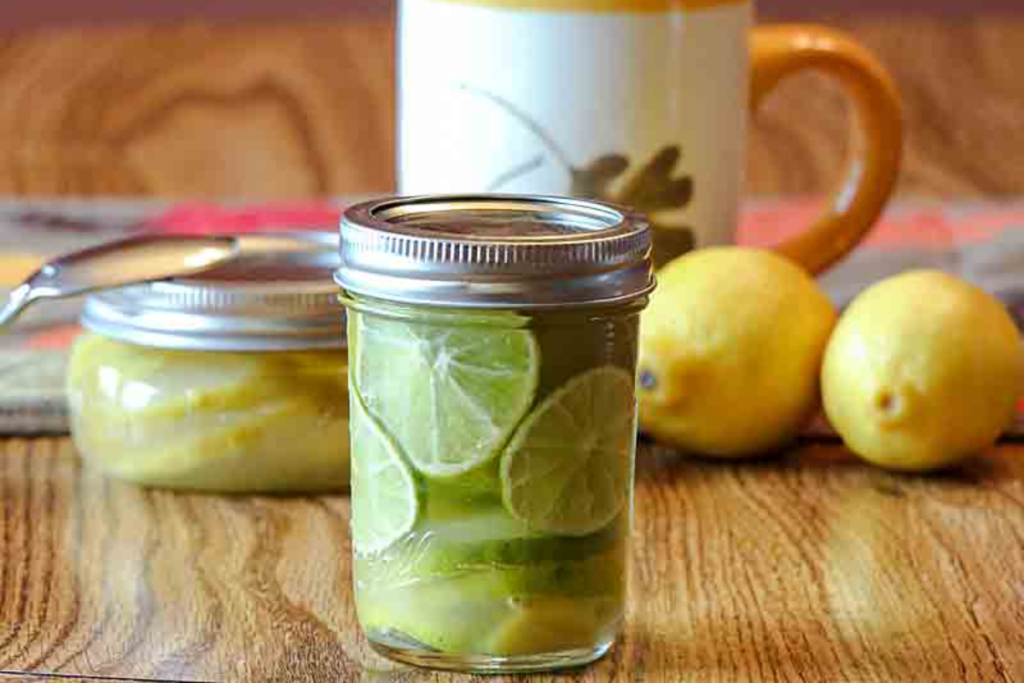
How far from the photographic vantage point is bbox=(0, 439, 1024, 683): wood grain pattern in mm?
613

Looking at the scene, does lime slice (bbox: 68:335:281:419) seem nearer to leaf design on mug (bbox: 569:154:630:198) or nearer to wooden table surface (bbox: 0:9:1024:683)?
wooden table surface (bbox: 0:9:1024:683)

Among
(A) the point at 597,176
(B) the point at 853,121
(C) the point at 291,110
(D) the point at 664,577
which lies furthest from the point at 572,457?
(C) the point at 291,110

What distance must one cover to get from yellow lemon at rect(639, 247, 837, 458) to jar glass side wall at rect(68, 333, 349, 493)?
14 centimetres

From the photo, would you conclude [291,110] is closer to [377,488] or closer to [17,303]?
[17,303]

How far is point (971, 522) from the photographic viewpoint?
76cm

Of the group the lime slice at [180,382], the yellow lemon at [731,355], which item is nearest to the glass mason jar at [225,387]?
the lime slice at [180,382]

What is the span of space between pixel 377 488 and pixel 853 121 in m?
0.49

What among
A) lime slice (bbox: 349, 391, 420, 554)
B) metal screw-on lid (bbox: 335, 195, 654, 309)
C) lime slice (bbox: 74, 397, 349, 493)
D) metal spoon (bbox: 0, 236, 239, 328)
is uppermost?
metal screw-on lid (bbox: 335, 195, 654, 309)

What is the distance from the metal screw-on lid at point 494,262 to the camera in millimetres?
561

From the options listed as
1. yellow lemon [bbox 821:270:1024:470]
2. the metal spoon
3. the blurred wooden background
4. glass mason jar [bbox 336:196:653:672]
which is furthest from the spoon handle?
the blurred wooden background

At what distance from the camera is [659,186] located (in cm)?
91

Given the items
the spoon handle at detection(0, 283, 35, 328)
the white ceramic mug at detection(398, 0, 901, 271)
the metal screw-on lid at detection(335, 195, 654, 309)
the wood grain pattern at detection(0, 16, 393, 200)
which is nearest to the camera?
the metal screw-on lid at detection(335, 195, 654, 309)

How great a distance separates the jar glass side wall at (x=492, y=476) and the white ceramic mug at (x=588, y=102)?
1.02 ft

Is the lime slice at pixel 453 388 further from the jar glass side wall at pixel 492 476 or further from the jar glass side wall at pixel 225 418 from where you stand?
the jar glass side wall at pixel 225 418
